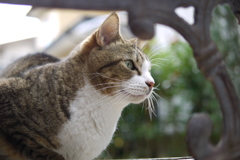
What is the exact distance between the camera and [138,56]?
1.72 metres

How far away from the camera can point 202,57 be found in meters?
0.93

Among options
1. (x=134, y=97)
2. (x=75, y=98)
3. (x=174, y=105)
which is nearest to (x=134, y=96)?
(x=134, y=97)

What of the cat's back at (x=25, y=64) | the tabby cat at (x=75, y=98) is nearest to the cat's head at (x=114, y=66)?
the tabby cat at (x=75, y=98)

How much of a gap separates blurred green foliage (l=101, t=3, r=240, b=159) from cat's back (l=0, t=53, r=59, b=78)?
8.49 feet

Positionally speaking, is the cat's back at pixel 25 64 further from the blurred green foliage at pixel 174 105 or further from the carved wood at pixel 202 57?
the blurred green foliage at pixel 174 105

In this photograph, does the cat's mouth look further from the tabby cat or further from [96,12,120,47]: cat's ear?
[96,12,120,47]: cat's ear

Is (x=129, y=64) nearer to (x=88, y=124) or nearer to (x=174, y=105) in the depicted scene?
(x=88, y=124)

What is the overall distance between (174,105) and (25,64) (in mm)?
3169

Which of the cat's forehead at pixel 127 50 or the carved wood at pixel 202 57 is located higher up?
the carved wood at pixel 202 57

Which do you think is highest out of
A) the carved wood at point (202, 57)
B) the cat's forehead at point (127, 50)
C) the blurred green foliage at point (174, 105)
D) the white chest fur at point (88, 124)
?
the carved wood at point (202, 57)

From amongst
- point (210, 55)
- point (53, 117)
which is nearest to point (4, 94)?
point (53, 117)

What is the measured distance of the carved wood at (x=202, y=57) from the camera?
2.80 ft

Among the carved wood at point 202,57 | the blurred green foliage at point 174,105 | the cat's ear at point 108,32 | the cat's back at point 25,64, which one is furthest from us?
the blurred green foliage at point 174,105

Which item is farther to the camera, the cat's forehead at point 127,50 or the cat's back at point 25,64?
the cat's back at point 25,64
